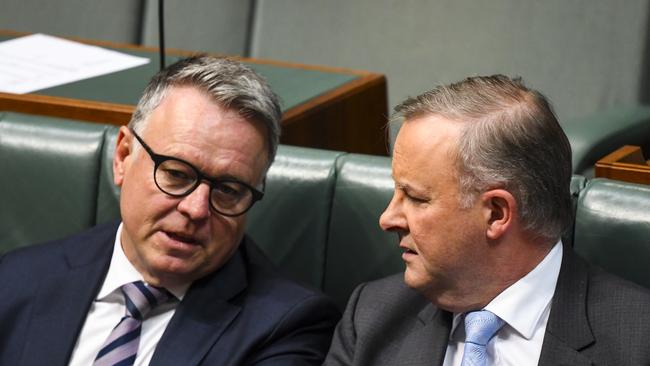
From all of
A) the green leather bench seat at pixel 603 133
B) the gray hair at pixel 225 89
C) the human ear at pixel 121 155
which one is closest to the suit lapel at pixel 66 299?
the human ear at pixel 121 155

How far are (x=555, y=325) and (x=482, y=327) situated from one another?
0.31ft

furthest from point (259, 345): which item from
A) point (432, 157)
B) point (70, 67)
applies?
point (70, 67)

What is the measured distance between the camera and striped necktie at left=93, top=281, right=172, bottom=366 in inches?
66.9

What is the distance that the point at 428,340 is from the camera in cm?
157

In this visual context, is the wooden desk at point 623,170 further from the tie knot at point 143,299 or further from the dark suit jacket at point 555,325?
the tie knot at point 143,299

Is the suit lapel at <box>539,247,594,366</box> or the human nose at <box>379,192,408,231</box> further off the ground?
the human nose at <box>379,192,408,231</box>

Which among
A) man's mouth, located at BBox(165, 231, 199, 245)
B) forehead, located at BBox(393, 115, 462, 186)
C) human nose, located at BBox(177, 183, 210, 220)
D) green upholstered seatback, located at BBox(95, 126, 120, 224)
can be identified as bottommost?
green upholstered seatback, located at BBox(95, 126, 120, 224)

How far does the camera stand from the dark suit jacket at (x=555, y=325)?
1.45 m

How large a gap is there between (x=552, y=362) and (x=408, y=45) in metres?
1.82

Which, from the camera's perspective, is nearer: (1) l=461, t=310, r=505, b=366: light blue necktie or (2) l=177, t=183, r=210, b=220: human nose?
(1) l=461, t=310, r=505, b=366: light blue necktie

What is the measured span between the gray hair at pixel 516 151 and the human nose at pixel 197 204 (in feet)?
1.18

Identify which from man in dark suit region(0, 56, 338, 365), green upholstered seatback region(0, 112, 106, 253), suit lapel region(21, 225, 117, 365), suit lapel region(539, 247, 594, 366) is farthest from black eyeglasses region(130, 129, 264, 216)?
suit lapel region(539, 247, 594, 366)

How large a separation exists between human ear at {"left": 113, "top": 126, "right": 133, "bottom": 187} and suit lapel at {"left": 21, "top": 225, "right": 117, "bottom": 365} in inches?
4.5

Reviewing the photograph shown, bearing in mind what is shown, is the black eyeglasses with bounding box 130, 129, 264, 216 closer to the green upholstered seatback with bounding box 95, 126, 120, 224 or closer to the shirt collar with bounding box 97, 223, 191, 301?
the shirt collar with bounding box 97, 223, 191, 301
